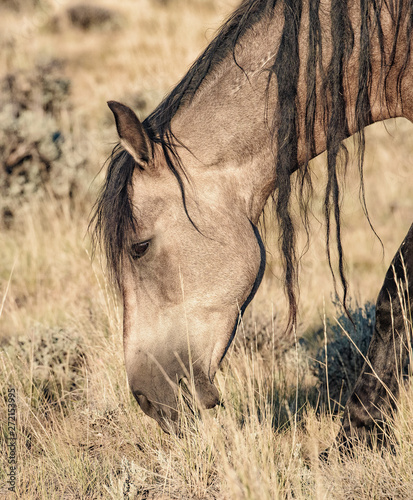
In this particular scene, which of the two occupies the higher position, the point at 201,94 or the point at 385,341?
the point at 201,94

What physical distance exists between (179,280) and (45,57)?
9.81m

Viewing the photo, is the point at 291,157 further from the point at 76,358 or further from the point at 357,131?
the point at 76,358

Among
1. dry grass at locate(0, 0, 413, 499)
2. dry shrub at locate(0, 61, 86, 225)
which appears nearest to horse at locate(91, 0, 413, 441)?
dry grass at locate(0, 0, 413, 499)

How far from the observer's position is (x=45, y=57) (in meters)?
11.0

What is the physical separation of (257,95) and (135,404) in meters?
1.85

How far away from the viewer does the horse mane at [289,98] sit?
2.56 metres

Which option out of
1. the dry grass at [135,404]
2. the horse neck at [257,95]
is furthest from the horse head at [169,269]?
the dry grass at [135,404]

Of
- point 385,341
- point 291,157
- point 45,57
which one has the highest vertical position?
point 45,57

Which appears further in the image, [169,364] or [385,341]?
[385,341]

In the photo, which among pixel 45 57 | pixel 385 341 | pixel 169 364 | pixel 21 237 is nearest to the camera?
pixel 169 364

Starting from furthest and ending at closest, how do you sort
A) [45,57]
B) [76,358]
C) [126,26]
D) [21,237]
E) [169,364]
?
[126,26]
[45,57]
[21,237]
[76,358]
[169,364]

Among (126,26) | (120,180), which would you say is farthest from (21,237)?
(126,26)

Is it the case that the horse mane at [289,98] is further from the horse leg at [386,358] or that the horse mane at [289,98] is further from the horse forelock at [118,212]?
the horse leg at [386,358]

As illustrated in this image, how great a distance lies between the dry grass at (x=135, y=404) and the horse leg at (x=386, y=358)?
10 cm
